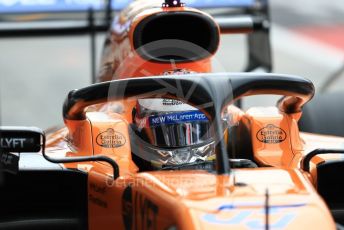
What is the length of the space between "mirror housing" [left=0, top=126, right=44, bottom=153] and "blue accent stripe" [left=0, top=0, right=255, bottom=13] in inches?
96.9

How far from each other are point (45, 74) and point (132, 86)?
5.41 m

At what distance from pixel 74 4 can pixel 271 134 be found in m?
2.28

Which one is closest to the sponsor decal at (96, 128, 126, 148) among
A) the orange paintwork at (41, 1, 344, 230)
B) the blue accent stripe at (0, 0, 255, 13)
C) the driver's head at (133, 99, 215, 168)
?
the orange paintwork at (41, 1, 344, 230)

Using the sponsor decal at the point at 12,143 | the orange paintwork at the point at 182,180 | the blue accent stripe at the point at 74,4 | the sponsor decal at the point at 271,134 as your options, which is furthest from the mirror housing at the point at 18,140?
the blue accent stripe at the point at 74,4

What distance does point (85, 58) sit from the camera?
871 cm

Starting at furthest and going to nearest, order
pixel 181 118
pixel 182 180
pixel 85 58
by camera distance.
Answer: pixel 85 58 < pixel 181 118 < pixel 182 180

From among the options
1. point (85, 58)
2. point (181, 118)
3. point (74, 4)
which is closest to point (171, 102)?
point (181, 118)

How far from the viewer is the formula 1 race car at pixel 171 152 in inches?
105

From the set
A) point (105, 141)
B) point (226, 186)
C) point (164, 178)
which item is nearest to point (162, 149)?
point (105, 141)

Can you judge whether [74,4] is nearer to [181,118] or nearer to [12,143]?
[181,118]

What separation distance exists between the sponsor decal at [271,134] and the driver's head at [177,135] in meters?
0.24

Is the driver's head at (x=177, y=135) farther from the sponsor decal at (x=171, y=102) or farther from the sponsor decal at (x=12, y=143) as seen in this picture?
the sponsor decal at (x=12, y=143)

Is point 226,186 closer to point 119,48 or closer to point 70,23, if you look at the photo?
point 119,48

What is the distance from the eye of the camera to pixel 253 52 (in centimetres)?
560
